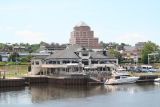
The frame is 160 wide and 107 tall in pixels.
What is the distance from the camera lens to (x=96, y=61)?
3511 inches

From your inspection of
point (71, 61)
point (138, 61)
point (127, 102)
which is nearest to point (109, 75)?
point (71, 61)

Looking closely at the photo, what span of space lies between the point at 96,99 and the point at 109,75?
88.8 ft

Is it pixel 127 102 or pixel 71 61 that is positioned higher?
pixel 71 61

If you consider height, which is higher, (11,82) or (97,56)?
(97,56)

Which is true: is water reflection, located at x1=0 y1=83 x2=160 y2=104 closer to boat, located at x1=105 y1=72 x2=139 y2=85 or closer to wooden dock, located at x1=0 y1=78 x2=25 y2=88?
wooden dock, located at x1=0 y1=78 x2=25 y2=88

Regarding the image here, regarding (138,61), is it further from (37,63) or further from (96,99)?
(96,99)

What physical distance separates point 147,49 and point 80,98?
8668 centimetres

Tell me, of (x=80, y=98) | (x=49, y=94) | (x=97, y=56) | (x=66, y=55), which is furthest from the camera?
(x=97, y=56)

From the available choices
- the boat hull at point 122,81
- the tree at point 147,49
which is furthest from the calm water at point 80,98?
the tree at point 147,49

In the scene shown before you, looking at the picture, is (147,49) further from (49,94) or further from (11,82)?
(49,94)

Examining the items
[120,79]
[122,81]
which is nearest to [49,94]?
[120,79]

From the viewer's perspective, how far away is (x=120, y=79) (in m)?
80.2

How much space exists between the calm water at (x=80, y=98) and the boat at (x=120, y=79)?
793 centimetres

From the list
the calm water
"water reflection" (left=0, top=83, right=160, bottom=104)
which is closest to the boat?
"water reflection" (left=0, top=83, right=160, bottom=104)
